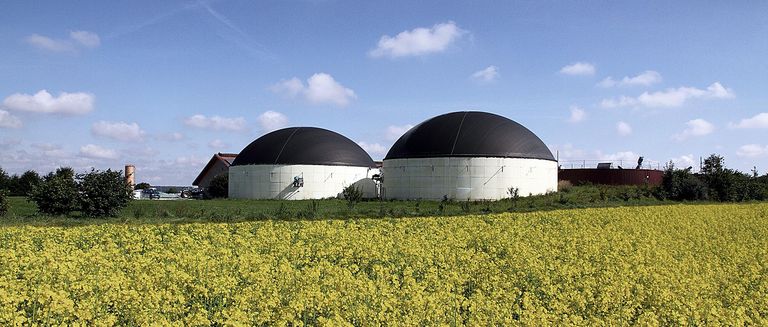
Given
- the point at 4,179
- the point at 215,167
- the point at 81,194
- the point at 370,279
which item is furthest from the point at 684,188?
the point at 4,179

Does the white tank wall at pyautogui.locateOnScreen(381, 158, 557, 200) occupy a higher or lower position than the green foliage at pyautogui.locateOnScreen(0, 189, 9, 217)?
higher

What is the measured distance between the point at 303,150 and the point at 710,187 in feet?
131

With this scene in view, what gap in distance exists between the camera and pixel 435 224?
70.1ft

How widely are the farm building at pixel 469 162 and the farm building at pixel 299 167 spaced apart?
4.87m

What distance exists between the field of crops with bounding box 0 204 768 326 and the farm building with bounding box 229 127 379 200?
133ft

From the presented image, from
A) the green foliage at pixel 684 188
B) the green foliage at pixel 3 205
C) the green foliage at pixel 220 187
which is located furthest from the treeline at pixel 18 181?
the green foliage at pixel 684 188

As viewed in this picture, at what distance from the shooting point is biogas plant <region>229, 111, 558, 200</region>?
5369 cm

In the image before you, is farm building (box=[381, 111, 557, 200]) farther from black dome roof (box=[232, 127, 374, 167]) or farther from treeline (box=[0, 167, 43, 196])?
treeline (box=[0, 167, 43, 196])

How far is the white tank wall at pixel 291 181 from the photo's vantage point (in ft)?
193

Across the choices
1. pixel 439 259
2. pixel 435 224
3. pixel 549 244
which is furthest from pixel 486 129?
pixel 439 259

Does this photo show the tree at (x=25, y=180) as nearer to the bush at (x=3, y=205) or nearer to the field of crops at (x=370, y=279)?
the bush at (x=3, y=205)

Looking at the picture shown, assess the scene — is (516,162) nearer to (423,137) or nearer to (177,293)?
(423,137)

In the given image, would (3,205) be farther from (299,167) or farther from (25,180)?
(25,180)

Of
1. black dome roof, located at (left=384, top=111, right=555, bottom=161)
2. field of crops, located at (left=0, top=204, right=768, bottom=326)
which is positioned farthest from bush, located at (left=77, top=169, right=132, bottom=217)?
black dome roof, located at (left=384, top=111, right=555, bottom=161)
